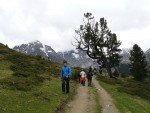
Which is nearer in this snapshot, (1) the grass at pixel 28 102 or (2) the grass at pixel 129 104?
(1) the grass at pixel 28 102

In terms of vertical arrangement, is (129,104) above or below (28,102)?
below

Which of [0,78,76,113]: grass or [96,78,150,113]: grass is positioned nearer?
[0,78,76,113]: grass

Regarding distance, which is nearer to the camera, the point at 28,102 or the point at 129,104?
the point at 28,102

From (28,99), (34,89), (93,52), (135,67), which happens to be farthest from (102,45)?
(28,99)

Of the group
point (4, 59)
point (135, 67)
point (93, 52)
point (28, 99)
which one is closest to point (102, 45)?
point (93, 52)

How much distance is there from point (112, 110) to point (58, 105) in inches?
173

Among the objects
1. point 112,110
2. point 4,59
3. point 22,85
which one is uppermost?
point 4,59

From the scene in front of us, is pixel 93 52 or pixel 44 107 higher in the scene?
pixel 93 52

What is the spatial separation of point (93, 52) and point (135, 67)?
57.3ft

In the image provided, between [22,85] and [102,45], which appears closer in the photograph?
[22,85]

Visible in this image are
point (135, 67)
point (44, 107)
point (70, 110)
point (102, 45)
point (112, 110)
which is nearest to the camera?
point (44, 107)

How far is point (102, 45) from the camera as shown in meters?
76.5

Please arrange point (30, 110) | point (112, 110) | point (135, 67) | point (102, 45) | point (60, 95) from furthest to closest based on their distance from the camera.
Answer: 1. point (135, 67)
2. point (102, 45)
3. point (60, 95)
4. point (112, 110)
5. point (30, 110)

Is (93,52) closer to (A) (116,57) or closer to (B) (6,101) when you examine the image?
(A) (116,57)
